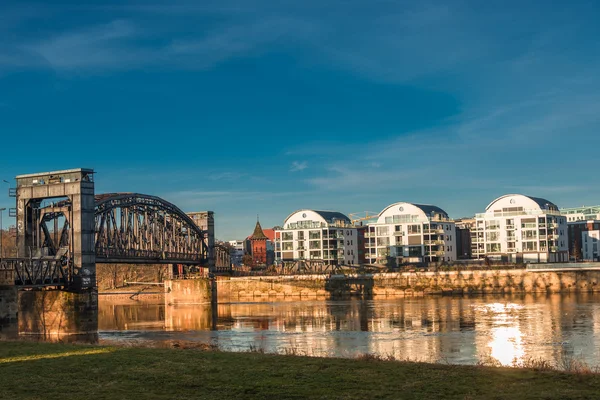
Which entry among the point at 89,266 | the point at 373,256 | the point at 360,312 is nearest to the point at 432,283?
the point at 360,312

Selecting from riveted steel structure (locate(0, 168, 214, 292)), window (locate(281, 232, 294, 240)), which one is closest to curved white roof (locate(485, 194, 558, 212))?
window (locate(281, 232, 294, 240))

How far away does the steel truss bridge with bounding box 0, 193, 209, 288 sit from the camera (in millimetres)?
62812

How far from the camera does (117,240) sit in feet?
290

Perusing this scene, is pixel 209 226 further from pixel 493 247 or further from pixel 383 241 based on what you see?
pixel 493 247

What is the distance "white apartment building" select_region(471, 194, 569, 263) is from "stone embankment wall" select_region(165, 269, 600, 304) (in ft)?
123

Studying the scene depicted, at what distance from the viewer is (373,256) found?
179 metres

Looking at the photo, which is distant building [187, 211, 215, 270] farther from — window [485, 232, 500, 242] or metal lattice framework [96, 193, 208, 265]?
window [485, 232, 500, 242]

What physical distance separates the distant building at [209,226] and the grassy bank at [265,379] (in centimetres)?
9901

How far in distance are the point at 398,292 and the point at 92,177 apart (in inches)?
2842

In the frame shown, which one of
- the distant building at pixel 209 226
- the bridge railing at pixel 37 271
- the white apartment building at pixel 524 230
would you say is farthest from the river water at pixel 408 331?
the white apartment building at pixel 524 230

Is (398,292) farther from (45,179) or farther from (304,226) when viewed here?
(45,179)

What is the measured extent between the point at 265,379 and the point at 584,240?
177 m

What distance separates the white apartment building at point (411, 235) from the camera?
168m

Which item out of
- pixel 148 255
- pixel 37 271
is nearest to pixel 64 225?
pixel 37 271
